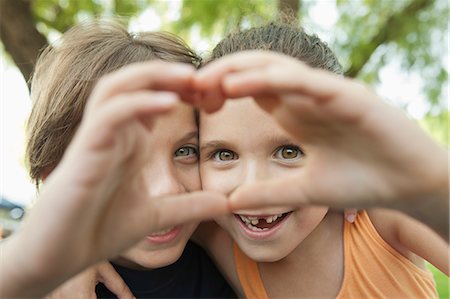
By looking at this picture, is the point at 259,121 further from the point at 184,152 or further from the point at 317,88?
the point at 317,88

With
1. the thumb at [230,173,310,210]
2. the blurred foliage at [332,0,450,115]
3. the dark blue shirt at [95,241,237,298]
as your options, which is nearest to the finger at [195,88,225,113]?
the thumb at [230,173,310,210]

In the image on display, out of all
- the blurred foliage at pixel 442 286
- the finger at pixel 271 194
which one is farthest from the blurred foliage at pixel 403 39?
the finger at pixel 271 194

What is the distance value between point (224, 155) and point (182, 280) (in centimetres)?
55

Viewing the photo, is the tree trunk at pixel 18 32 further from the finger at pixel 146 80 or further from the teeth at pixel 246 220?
the finger at pixel 146 80

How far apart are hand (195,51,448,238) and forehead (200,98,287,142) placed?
0.54 m

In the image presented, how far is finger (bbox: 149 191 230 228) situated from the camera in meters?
1.04

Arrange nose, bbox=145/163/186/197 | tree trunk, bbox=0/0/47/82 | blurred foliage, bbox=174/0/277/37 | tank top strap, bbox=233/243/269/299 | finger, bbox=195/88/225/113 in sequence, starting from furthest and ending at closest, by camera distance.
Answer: blurred foliage, bbox=174/0/277/37 < tree trunk, bbox=0/0/47/82 < tank top strap, bbox=233/243/269/299 < nose, bbox=145/163/186/197 < finger, bbox=195/88/225/113

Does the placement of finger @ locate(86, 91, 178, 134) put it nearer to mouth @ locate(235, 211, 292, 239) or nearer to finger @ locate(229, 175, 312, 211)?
finger @ locate(229, 175, 312, 211)

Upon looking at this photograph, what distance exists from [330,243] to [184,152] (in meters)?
0.53

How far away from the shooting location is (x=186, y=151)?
5.67 ft

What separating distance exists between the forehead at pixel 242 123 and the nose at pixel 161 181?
0.51 feet

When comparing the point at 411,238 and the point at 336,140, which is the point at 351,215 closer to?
the point at 411,238

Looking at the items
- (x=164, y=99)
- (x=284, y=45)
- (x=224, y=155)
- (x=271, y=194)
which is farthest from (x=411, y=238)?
(x=164, y=99)

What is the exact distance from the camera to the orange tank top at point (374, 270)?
1.82 meters
